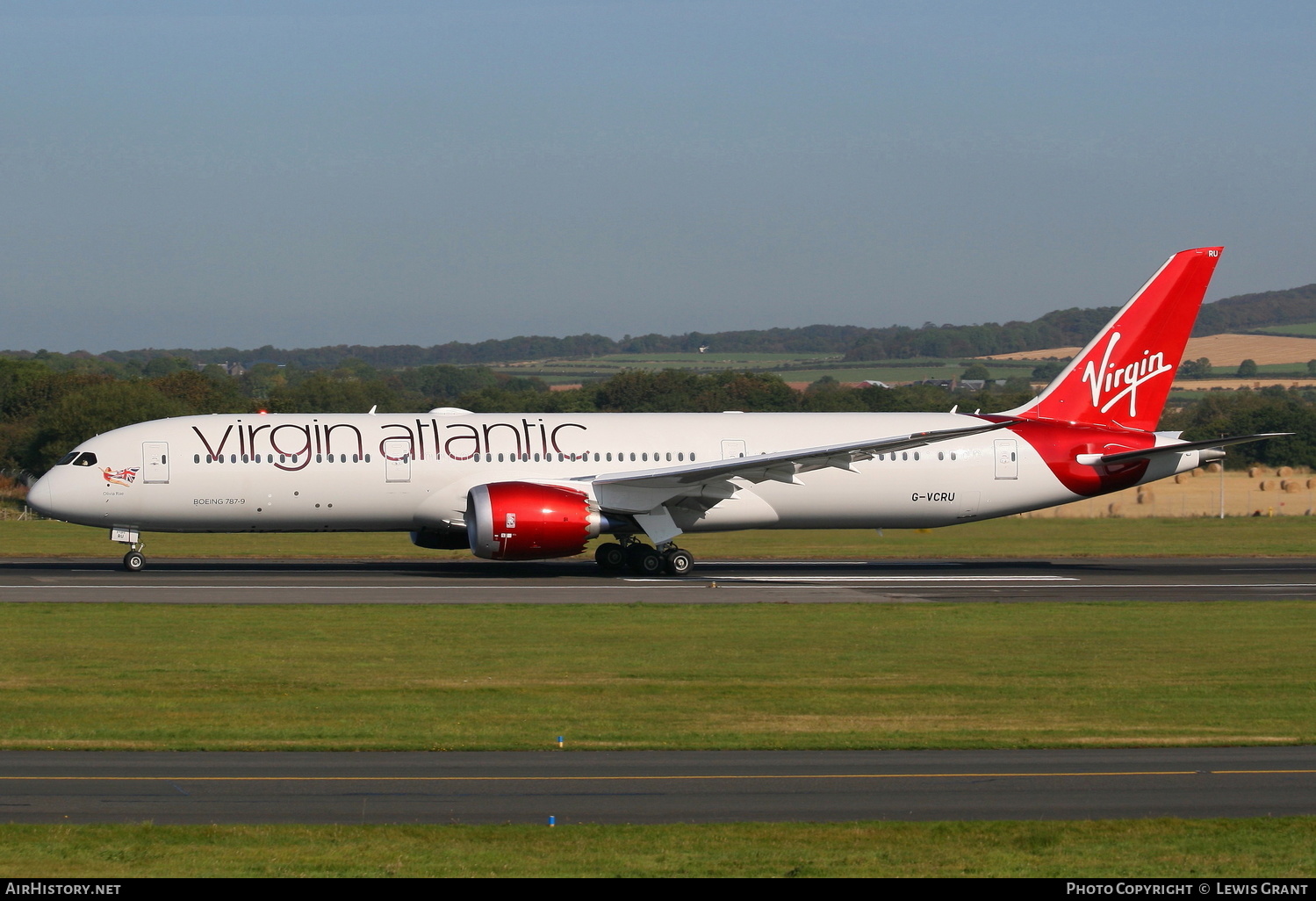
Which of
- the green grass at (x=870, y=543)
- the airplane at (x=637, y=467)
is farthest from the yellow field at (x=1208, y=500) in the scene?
the airplane at (x=637, y=467)

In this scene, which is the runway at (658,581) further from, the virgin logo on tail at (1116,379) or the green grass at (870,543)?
the virgin logo on tail at (1116,379)

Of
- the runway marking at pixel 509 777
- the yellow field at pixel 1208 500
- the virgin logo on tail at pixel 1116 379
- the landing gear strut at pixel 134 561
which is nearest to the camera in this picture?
the runway marking at pixel 509 777

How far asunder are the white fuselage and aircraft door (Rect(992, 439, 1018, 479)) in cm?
3

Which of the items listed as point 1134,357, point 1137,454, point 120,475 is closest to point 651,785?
point 120,475

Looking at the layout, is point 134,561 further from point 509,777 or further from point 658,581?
point 509,777

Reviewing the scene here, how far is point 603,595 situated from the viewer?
30609mm

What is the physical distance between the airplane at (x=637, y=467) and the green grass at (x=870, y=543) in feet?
17.2

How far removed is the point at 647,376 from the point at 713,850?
320 feet

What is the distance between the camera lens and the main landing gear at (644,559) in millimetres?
35594

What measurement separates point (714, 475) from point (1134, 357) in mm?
13356

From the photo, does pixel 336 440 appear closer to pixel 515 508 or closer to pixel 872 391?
pixel 515 508

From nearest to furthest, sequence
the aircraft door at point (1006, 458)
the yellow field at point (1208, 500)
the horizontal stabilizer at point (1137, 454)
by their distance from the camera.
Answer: the horizontal stabilizer at point (1137, 454) → the aircraft door at point (1006, 458) → the yellow field at point (1208, 500)

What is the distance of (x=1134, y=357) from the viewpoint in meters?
39.5

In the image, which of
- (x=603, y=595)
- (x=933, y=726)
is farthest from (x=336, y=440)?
(x=933, y=726)
